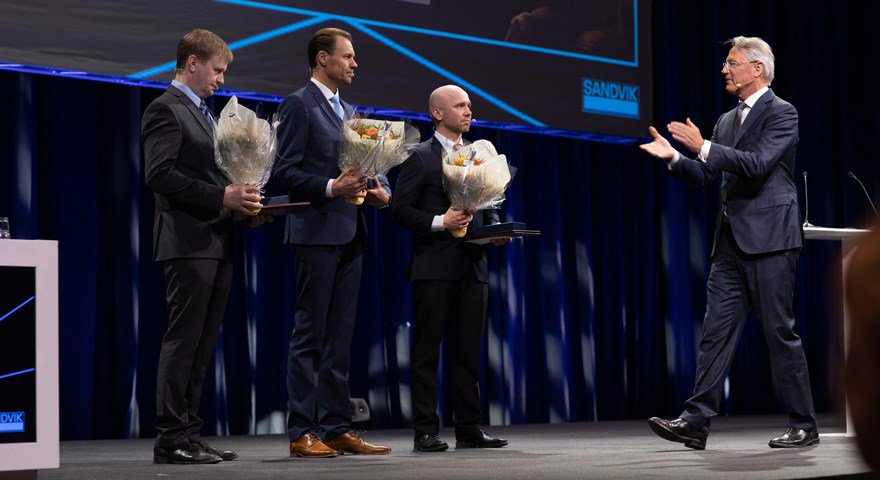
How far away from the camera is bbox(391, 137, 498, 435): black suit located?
3.94 m

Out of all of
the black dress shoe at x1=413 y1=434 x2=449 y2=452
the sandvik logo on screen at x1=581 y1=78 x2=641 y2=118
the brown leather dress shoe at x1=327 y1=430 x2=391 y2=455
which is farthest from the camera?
the sandvik logo on screen at x1=581 y1=78 x2=641 y2=118

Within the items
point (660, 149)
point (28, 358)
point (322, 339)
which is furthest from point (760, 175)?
point (28, 358)

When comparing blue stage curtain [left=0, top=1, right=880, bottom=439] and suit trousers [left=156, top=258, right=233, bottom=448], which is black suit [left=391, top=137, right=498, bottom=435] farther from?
blue stage curtain [left=0, top=1, right=880, bottom=439]

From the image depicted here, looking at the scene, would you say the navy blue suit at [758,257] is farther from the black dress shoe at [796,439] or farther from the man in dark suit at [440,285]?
the man in dark suit at [440,285]

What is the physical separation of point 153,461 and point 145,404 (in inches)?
75.8

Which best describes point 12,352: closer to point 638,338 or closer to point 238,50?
point 238,50

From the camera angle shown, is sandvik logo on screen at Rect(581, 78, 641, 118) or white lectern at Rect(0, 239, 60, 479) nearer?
white lectern at Rect(0, 239, 60, 479)

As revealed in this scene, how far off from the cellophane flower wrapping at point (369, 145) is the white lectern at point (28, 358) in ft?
3.74

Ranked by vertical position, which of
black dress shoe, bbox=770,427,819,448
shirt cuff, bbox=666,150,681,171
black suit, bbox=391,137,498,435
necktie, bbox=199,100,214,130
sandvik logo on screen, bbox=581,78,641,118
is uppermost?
sandvik logo on screen, bbox=581,78,641,118

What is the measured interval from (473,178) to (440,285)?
445 mm

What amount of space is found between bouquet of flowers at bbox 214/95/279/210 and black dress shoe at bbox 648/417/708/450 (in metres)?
1.63

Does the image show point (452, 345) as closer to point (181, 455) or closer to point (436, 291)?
point (436, 291)

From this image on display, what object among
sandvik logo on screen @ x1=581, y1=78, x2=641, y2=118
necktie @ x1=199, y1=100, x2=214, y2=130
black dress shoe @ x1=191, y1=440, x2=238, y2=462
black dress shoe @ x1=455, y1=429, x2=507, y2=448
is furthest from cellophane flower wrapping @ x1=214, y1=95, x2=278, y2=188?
sandvik logo on screen @ x1=581, y1=78, x2=641, y2=118

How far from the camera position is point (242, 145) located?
3299 mm
